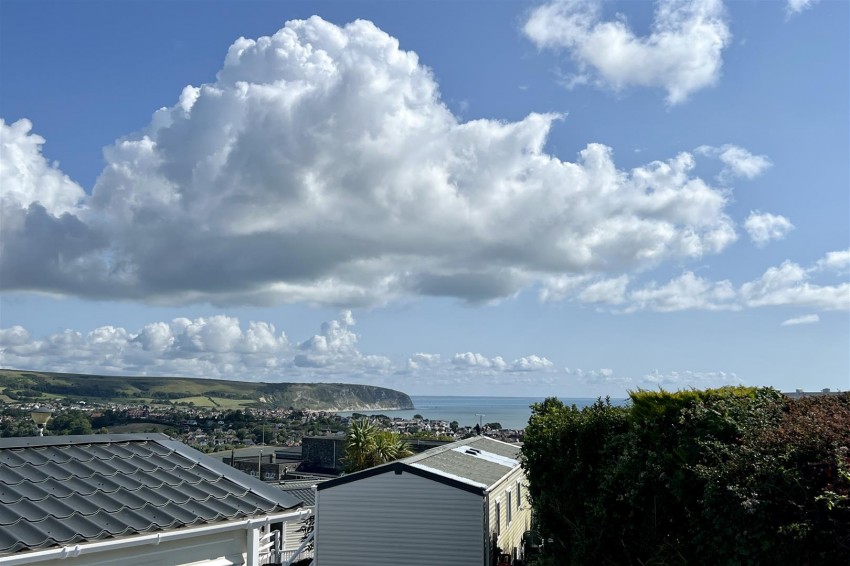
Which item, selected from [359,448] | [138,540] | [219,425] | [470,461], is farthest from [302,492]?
[219,425]

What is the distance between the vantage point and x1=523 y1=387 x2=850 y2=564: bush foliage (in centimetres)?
852

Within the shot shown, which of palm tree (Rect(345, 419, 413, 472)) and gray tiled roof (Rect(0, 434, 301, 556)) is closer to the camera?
gray tiled roof (Rect(0, 434, 301, 556))

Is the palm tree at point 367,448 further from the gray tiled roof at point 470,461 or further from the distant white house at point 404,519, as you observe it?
the distant white house at point 404,519

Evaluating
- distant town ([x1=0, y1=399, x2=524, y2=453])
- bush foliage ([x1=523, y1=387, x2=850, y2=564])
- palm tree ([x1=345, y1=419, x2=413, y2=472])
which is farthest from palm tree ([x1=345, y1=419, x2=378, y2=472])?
distant town ([x1=0, y1=399, x2=524, y2=453])

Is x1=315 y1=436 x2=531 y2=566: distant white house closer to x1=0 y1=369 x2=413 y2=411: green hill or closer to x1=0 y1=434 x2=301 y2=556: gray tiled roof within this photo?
x1=0 y1=434 x2=301 y2=556: gray tiled roof

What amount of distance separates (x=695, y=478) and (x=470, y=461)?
14.8 meters

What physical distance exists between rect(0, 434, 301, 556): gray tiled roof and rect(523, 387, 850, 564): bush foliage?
6.12 metres

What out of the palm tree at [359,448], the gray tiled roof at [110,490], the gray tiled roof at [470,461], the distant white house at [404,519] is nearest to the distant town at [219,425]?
the palm tree at [359,448]

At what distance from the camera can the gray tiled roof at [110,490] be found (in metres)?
5.89

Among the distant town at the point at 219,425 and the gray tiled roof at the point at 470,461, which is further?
the distant town at the point at 219,425

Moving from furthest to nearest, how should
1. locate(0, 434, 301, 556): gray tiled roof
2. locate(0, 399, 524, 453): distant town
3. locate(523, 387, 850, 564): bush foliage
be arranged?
locate(0, 399, 524, 453): distant town, locate(523, 387, 850, 564): bush foliage, locate(0, 434, 301, 556): gray tiled roof

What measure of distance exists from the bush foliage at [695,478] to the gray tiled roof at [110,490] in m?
6.12

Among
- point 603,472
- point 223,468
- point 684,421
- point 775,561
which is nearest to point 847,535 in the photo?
point 775,561

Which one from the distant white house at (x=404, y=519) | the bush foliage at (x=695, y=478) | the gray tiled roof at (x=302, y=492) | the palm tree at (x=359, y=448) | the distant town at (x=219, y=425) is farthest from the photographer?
the distant town at (x=219, y=425)
